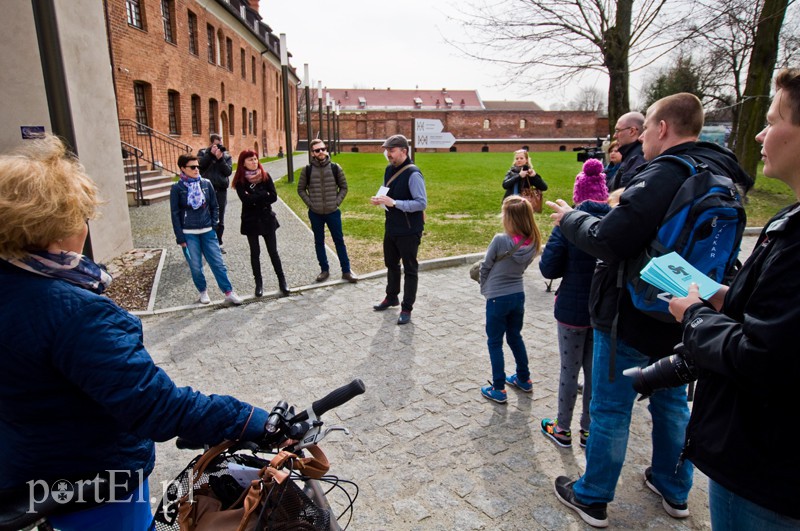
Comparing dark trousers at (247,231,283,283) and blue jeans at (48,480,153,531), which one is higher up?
blue jeans at (48,480,153,531)

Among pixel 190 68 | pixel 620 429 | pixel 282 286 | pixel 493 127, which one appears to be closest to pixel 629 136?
pixel 620 429

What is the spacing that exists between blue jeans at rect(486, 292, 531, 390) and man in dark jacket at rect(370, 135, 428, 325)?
1989 millimetres

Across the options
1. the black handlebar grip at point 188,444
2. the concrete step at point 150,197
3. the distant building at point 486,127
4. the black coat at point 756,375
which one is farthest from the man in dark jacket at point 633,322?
the distant building at point 486,127

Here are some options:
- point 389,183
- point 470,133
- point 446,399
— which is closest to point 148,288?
point 389,183

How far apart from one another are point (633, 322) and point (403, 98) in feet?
298

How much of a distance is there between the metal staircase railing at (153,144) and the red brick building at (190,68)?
0.44 meters

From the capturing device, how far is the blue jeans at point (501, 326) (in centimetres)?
398

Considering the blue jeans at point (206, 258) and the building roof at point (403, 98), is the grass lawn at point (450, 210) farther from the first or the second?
the building roof at point (403, 98)

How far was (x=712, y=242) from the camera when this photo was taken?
2115 millimetres

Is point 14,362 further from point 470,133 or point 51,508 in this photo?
point 470,133

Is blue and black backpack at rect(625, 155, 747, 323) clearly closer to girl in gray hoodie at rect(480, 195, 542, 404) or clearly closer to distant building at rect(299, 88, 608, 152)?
girl in gray hoodie at rect(480, 195, 542, 404)

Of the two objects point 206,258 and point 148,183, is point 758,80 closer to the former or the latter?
point 206,258

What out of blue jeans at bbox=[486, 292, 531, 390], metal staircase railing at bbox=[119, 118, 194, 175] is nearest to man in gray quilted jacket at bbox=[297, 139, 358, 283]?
blue jeans at bbox=[486, 292, 531, 390]

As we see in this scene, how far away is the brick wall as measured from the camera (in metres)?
63.8
